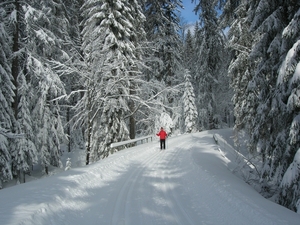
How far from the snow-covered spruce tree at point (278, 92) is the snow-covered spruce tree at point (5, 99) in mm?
12381

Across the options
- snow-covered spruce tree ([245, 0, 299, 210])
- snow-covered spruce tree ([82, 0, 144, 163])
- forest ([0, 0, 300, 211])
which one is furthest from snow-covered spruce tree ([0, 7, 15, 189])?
snow-covered spruce tree ([245, 0, 299, 210])

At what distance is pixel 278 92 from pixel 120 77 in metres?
11.0

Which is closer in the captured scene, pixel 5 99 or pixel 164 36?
pixel 5 99

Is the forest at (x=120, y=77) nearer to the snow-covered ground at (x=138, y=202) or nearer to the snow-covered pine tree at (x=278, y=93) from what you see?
the snow-covered pine tree at (x=278, y=93)

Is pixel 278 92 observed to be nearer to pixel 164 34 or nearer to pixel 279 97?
pixel 279 97

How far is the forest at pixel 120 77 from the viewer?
789 centimetres

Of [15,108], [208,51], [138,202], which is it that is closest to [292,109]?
[138,202]

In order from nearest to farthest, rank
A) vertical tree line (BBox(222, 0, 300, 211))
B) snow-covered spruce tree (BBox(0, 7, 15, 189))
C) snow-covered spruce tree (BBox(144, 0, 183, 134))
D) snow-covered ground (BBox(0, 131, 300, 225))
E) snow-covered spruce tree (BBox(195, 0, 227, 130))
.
A: 1. snow-covered ground (BBox(0, 131, 300, 225))
2. vertical tree line (BBox(222, 0, 300, 211))
3. snow-covered spruce tree (BBox(0, 7, 15, 189))
4. snow-covered spruce tree (BBox(144, 0, 183, 134))
5. snow-covered spruce tree (BBox(195, 0, 227, 130))

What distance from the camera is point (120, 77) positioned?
54.2ft

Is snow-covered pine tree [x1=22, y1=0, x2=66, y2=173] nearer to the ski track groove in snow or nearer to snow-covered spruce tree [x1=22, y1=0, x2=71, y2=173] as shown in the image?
snow-covered spruce tree [x1=22, y1=0, x2=71, y2=173]

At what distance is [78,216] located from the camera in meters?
5.01

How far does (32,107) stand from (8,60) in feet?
18.2

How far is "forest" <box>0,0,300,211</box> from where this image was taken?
311 inches

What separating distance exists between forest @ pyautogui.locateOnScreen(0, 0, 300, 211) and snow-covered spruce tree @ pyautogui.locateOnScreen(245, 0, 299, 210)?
0.11ft
